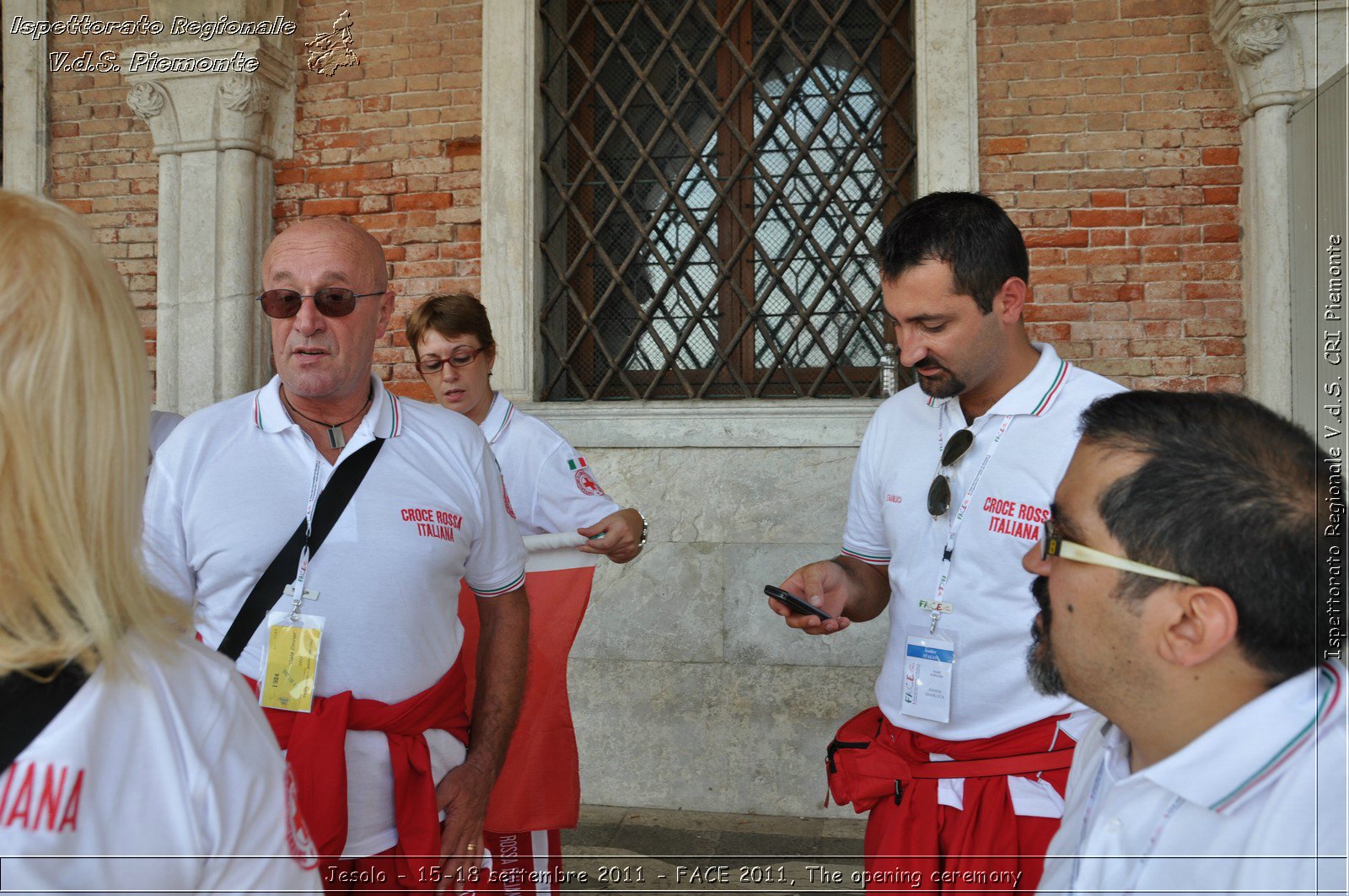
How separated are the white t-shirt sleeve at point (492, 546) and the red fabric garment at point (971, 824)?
997 millimetres

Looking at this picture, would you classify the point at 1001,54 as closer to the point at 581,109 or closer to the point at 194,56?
the point at 581,109

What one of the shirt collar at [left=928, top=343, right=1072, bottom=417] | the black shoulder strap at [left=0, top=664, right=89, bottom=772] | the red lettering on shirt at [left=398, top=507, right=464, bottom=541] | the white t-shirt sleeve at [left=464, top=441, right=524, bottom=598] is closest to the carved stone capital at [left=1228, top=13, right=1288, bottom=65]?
the shirt collar at [left=928, top=343, right=1072, bottom=417]

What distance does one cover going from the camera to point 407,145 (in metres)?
5.51

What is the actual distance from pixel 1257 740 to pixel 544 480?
2742mm

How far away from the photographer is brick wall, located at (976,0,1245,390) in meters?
4.79

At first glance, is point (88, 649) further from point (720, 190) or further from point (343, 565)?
point (720, 190)

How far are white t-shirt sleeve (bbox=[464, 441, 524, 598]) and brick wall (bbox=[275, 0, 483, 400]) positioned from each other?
297 centimetres

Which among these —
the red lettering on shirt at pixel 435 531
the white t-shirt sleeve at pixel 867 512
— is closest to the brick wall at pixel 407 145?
the white t-shirt sleeve at pixel 867 512

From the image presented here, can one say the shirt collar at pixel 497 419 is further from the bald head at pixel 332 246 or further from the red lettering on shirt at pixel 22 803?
the red lettering on shirt at pixel 22 803

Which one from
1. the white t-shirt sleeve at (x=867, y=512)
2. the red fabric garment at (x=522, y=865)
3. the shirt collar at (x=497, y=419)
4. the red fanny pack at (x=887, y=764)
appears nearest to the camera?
the red fanny pack at (x=887, y=764)

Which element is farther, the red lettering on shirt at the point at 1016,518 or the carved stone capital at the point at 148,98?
the carved stone capital at the point at 148,98

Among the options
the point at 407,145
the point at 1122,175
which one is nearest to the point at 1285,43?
the point at 1122,175

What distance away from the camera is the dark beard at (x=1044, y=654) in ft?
5.14

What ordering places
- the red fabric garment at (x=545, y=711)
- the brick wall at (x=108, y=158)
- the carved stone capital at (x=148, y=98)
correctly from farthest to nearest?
the brick wall at (x=108, y=158)
the carved stone capital at (x=148, y=98)
the red fabric garment at (x=545, y=711)
